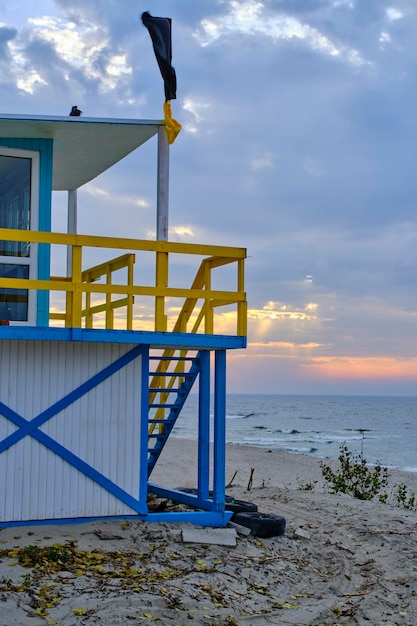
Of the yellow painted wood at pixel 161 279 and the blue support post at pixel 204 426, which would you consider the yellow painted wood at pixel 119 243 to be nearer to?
the yellow painted wood at pixel 161 279

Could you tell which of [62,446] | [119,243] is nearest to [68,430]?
[62,446]

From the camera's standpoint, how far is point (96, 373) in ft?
36.2

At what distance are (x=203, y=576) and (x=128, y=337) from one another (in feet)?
10.8

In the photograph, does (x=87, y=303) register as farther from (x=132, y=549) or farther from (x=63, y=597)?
(x=63, y=597)

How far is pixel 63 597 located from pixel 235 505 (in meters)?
5.03

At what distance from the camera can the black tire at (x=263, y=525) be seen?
37.9ft

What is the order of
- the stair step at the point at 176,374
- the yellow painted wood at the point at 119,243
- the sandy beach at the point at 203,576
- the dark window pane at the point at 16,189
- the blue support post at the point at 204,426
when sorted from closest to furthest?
the sandy beach at the point at 203,576, the yellow painted wood at the point at 119,243, the dark window pane at the point at 16,189, the stair step at the point at 176,374, the blue support post at the point at 204,426

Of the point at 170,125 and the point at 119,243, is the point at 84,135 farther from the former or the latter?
the point at 119,243

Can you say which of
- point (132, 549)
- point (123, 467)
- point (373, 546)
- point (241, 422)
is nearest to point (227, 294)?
point (123, 467)

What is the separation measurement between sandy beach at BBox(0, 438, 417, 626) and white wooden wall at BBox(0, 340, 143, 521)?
362 mm

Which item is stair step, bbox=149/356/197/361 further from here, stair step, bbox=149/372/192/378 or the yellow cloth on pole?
the yellow cloth on pole

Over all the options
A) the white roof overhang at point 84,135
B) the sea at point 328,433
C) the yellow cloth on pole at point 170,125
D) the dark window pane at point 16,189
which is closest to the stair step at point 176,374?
the dark window pane at point 16,189

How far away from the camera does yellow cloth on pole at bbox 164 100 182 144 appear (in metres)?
11.4

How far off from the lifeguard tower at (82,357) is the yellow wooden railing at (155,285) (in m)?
0.02
